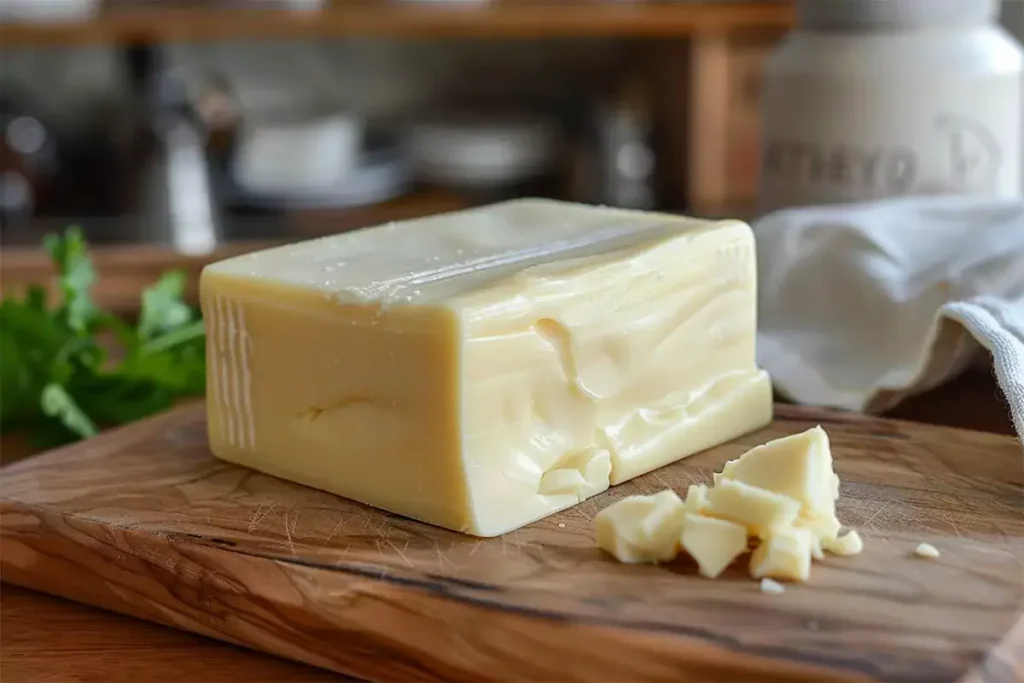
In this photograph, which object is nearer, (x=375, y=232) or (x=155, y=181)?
(x=375, y=232)

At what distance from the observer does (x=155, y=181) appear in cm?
234

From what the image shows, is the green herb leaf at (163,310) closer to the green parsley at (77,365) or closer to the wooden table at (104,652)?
the green parsley at (77,365)

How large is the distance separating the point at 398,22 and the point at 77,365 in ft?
4.23

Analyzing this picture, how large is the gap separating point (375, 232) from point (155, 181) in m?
1.46

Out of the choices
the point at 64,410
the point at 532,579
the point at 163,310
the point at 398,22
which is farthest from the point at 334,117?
the point at 532,579

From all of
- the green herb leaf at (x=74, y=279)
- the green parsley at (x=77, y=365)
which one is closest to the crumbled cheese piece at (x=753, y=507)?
the green parsley at (x=77, y=365)

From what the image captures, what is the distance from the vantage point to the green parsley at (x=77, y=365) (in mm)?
1128

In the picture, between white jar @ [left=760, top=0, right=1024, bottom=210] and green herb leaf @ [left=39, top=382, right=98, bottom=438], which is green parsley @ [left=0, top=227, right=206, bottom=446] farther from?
white jar @ [left=760, top=0, right=1024, bottom=210]

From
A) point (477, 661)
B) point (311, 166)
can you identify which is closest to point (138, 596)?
point (477, 661)

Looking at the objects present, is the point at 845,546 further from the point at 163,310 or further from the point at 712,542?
the point at 163,310

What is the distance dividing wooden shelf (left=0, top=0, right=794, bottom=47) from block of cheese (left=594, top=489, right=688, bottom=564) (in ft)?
5.46

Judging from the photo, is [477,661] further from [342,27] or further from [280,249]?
[342,27]

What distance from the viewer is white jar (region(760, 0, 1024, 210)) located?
4.26 feet

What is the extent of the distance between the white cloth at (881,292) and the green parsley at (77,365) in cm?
56
